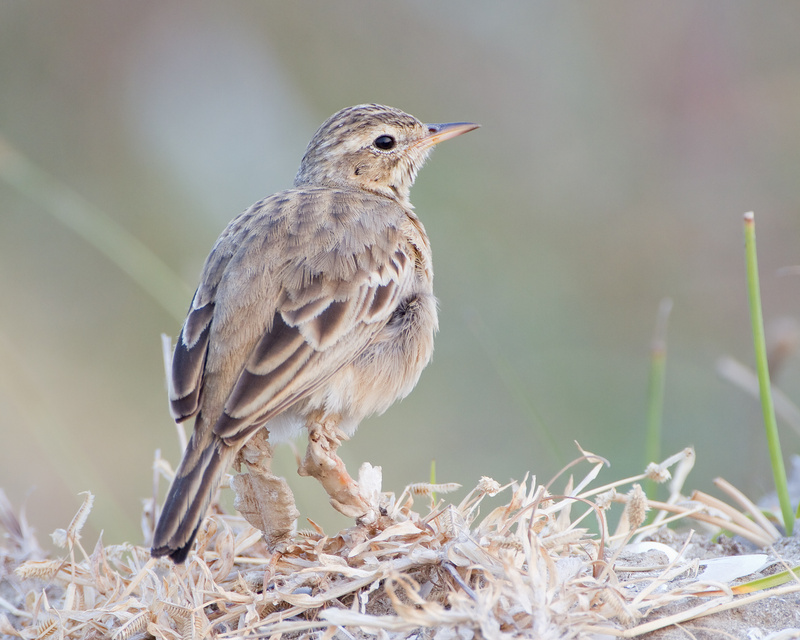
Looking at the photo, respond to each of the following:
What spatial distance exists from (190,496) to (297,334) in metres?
0.76

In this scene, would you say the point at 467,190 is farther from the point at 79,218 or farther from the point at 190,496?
the point at 190,496

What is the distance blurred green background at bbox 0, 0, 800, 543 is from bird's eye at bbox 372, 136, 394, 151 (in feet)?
9.05

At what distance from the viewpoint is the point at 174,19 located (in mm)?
10734

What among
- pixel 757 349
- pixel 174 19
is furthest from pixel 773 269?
pixel 174 19

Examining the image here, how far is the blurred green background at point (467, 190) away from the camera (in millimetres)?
7891

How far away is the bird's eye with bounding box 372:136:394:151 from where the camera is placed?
5.13 meters

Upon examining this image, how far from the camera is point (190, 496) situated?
3021 millimetres

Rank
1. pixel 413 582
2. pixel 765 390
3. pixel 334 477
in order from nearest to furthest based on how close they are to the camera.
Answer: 1. pixel 413 582
2. pixel 765 390
3. pixel 334 477

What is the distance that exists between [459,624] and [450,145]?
26.3 feet

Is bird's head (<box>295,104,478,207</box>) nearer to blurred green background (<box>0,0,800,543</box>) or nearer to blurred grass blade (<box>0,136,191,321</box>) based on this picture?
blurred grass blade (<box>0,136,191,321</box>)

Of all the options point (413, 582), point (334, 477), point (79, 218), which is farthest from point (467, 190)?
point (413, 582)

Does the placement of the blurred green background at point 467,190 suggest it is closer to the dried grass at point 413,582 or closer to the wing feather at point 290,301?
the wing feather at point 290,301

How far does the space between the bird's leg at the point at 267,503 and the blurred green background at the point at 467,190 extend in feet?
12.0

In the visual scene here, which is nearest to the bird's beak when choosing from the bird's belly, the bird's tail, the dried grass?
the bird's belly
